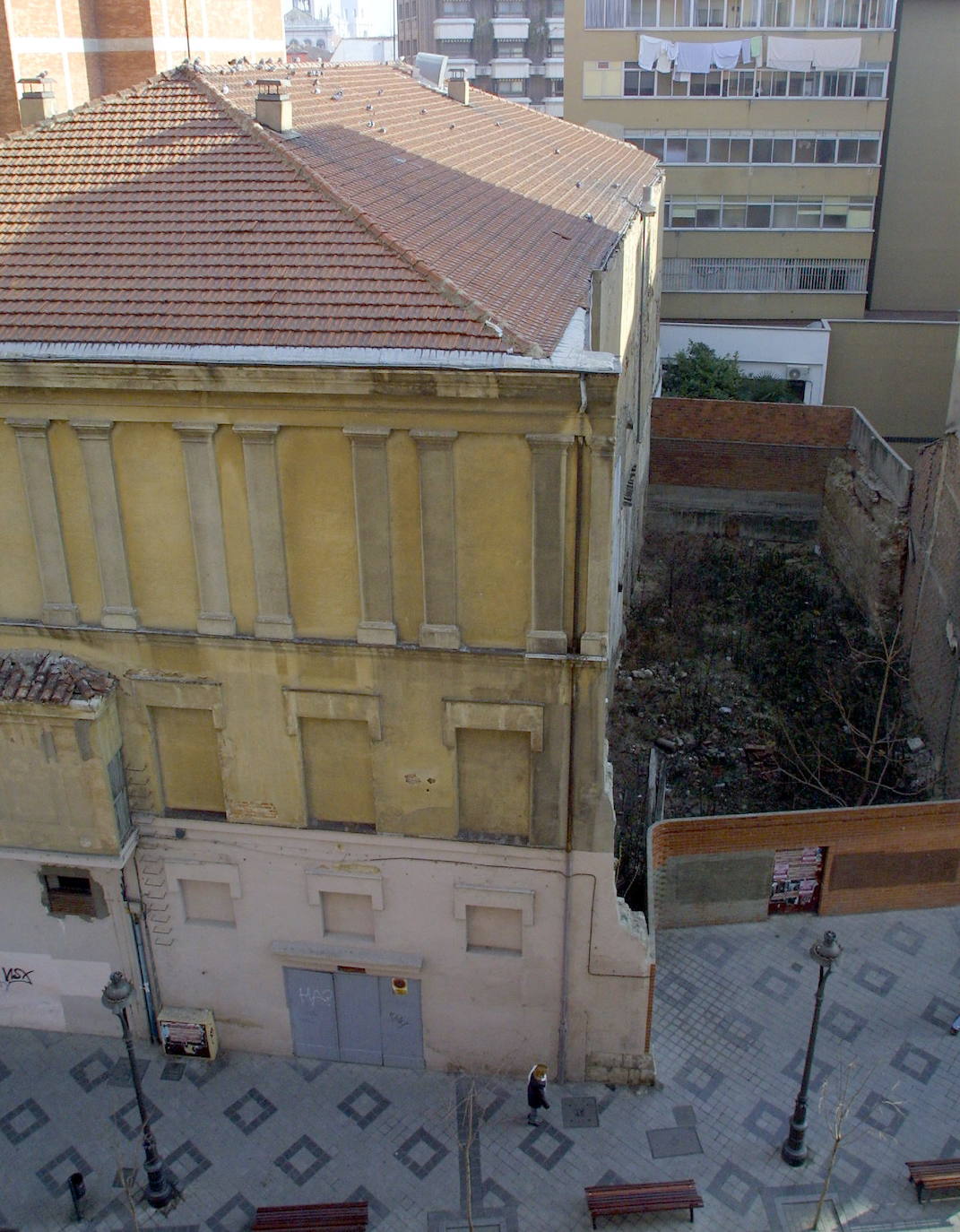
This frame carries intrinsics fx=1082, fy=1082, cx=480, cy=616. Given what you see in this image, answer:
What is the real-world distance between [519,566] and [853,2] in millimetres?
33830

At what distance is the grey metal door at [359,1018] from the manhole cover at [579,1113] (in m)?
2.82

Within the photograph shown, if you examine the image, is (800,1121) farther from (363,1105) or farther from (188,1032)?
(188,1032)

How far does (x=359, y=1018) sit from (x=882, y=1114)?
751 cm

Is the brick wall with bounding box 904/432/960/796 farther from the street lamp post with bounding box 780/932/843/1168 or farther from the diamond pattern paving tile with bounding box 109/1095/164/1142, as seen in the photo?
the diamond pattern paving tile with bounding box 109/1095/164/1142

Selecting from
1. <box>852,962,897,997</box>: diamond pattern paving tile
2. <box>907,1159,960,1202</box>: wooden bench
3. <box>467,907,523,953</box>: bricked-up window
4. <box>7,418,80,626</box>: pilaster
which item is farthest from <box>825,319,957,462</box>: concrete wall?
<box>7,418,80,626</box>: pilaster

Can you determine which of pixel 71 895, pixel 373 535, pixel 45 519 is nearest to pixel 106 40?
pixel 45 519

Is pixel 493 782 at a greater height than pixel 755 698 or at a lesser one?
greater

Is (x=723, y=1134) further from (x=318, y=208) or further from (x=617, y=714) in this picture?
(x=318, y=208)

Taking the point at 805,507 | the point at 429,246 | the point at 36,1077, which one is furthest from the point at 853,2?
the point at 36,1077

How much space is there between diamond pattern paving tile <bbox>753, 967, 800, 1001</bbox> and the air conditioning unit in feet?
27.8

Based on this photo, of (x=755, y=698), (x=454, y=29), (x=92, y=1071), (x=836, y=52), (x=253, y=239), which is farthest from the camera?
(x=454, y=29)

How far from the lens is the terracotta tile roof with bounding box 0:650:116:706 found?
14008 millimetres

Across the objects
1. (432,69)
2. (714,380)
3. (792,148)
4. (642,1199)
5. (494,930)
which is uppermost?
(432,69)

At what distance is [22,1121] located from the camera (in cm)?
1521
